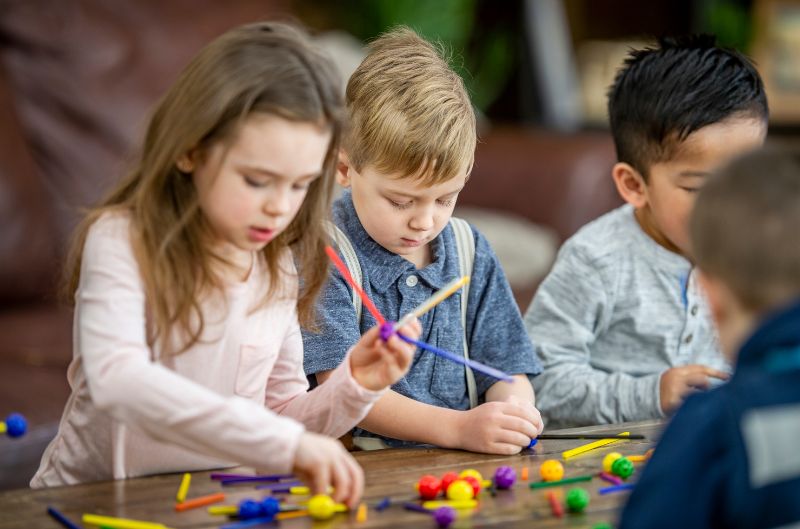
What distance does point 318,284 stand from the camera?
140 centimetres

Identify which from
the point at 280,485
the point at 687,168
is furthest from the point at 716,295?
the point at 687,168

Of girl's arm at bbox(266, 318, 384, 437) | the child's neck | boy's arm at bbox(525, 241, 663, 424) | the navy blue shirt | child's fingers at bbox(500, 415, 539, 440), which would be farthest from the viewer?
the child's neck

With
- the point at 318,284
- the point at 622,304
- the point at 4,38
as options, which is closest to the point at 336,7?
the point at 4,38

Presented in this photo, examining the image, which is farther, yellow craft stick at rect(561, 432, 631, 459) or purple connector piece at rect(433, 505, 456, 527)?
yellow craft stick at rect(561, 432, 631, 459)

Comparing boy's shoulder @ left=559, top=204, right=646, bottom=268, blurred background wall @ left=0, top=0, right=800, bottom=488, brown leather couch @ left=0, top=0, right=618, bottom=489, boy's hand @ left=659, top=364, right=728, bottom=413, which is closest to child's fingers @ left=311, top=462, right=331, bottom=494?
boy's hand @ left=659, top=364, right=728, bottom=413

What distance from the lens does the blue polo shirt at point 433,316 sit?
5.13 feet

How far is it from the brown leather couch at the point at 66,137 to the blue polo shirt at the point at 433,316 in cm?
90

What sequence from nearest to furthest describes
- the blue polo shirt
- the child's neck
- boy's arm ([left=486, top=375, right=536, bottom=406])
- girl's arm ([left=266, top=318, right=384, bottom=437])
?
girl's arm ([left=266, top=318, right=384, bottom=437]), the blue polo shirt, boy's arm ([left=486, top=375, right=536, bottom=406]), the child's neck

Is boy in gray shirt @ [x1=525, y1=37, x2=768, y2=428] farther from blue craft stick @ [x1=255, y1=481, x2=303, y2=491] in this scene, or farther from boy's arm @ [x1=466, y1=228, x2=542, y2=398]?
blue craft stick @ [x1=255, y1=481, x2=303, y2=491]

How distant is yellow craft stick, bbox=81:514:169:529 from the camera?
1097 millimetres

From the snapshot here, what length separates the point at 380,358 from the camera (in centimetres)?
132

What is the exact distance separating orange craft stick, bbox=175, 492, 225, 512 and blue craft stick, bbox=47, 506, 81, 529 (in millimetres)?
109

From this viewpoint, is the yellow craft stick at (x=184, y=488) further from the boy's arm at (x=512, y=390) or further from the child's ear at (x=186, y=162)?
the boy's arm at (x=512, y=390)

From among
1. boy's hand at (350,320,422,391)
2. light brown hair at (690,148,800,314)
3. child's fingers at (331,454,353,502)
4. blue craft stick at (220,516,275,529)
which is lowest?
blue craft stick at (220,516,275,529)
